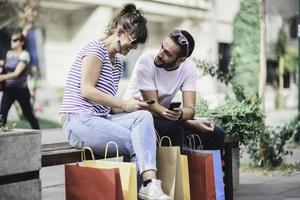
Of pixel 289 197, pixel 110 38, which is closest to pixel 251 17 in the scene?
pixel 289 197

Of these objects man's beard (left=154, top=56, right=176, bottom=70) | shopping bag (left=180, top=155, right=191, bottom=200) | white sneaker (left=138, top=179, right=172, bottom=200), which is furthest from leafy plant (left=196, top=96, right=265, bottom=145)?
white sneaker (left=138, top=179, right=172, bottom=200)

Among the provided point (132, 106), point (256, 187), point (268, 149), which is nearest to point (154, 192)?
point (132, 106)

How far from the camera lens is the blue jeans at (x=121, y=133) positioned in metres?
3.75

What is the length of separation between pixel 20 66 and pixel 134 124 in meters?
5.49

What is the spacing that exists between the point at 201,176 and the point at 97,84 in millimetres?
980

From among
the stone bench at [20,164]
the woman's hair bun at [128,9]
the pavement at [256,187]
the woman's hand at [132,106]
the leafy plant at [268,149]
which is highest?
the woman's hair bun at [128,9]

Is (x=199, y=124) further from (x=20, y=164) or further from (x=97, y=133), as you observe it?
(x=20, y=164)

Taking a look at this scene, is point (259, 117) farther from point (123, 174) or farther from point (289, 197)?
point (123, 174)

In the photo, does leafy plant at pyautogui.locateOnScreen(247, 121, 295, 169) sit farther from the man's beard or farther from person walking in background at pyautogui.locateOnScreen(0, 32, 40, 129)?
person walking in background at pyautogui.locateOnScreen(0, 32, 40, 129)

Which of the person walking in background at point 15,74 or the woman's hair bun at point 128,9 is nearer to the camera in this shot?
the woman's hair bun at point 128,9

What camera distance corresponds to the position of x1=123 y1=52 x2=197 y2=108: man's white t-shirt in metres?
4.44

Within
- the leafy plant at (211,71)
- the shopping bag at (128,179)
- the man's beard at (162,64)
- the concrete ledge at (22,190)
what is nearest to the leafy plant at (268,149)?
the leafy plant at (211,71)

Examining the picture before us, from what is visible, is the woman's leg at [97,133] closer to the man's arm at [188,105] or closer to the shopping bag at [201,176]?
the shopping bag at [201,176]

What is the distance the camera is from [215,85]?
2109cm
